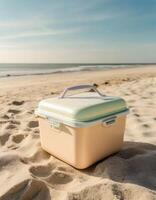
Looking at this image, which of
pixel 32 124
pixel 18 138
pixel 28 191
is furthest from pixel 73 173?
pixel 32 124

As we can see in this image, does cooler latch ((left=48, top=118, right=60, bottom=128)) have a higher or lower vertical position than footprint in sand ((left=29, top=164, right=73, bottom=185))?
higher

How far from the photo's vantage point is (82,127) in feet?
4.48

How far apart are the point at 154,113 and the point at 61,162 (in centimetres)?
149

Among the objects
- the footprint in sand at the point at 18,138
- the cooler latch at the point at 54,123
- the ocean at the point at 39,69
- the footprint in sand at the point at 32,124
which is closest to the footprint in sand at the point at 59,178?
the cooler latch at the point at 54,123

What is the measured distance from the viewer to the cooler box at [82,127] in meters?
1.40

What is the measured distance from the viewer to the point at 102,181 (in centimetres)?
132

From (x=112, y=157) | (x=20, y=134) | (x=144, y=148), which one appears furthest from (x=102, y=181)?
(x=20, y=134)

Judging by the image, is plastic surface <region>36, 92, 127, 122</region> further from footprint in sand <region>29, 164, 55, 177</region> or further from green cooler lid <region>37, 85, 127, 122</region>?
footprint in sand <region>29, 164, 55, 177</region>

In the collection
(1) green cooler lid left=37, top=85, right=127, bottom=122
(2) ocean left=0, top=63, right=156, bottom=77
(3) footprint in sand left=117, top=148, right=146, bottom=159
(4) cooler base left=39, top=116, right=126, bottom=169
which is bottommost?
(2) ocean left=0, top=63, right=156, bottom=77

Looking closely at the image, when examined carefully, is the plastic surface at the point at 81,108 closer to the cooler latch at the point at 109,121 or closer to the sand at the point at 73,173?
the cooler latch at the point at 109,121

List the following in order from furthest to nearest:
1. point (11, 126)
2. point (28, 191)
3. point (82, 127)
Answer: point (11, 126) < point (82, 127) < point (28, 191)

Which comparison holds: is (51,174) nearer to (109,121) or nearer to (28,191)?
(28,191)

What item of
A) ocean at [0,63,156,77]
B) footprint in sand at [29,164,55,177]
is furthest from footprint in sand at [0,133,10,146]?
ocean at [0,63,156,77]

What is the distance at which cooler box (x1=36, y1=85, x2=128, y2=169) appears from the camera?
1.40 metres
